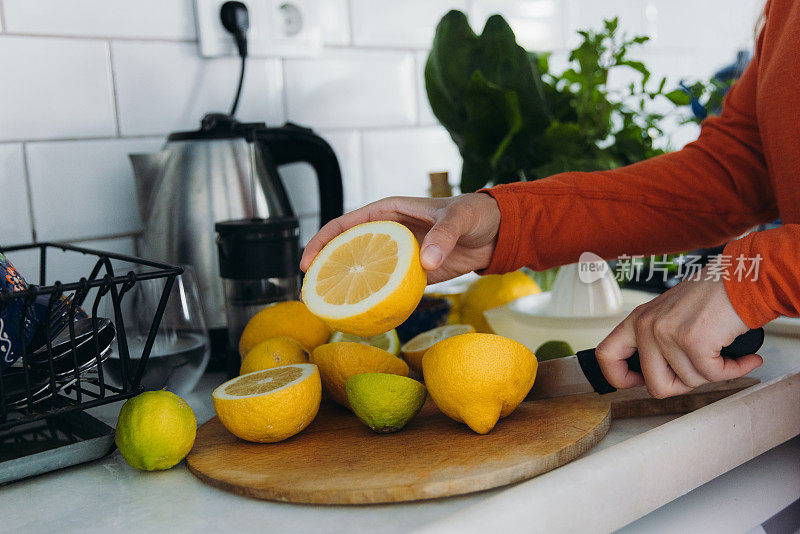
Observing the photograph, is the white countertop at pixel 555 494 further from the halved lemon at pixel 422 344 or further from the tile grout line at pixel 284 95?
the tile grout line at pixel 284 95

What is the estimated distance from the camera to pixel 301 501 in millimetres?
457

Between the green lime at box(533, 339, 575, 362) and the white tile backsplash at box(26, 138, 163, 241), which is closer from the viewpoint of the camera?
the green lime at box(533, 339, 575, 362)

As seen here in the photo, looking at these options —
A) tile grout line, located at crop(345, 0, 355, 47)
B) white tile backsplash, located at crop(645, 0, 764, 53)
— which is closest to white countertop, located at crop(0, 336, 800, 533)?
tile grout line, located at crop(345, 0, 355, 47)

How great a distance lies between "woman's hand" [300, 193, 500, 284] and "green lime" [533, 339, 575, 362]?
0.35ft

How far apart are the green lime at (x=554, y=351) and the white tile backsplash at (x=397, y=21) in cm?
61

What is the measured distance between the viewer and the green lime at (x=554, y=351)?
657 millimetres

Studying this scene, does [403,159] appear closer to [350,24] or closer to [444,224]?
[350,24]

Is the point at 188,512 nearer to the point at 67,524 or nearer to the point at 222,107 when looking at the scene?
the point at 67,524

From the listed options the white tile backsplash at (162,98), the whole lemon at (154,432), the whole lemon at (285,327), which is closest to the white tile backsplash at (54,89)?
Result: the white tile backsplash at (162,98)

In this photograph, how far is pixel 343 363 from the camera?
583mm

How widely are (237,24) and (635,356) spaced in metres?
0.63

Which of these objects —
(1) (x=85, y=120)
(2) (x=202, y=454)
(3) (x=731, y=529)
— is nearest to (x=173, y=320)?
(2) (x=202, y=454)

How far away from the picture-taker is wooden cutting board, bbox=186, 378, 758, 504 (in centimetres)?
45

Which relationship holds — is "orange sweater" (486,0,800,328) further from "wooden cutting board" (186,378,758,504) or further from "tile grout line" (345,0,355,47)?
"tile grout line" (345,0,355,47)
